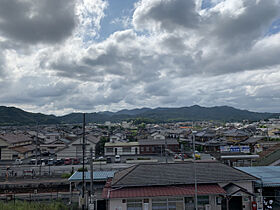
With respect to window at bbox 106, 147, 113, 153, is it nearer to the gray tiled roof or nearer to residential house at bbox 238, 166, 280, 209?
the gray tiled roof

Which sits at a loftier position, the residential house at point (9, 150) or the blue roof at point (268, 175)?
the blue roof at point (268, 175)

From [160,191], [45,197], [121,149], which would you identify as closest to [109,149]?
[121,149]

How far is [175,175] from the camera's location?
13.3 meters

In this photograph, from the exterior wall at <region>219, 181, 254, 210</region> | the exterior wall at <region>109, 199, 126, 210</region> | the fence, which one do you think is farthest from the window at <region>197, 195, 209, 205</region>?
the fence

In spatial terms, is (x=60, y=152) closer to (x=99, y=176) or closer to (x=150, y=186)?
(x=99, y=176)

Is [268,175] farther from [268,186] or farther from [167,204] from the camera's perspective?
[167,204]

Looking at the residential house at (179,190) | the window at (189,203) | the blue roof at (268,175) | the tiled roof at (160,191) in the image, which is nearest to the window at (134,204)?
the residential house at (179,190)

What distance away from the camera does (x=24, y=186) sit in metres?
18.9

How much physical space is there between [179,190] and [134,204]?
269 cm

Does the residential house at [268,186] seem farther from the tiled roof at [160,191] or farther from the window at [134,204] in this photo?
the window at [134,204]

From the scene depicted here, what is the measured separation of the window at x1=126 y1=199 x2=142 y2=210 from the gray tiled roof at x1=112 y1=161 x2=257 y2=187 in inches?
35.1

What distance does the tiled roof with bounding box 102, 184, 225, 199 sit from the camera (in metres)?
11.7

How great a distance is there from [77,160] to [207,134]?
3412cm

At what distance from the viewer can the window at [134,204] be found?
39.0ft
